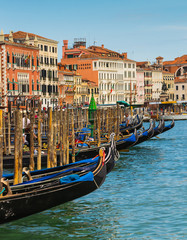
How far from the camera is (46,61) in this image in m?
54.9

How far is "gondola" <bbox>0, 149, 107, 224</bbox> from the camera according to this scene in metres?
11.7

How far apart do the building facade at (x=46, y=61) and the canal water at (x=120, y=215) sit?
34.1 meters

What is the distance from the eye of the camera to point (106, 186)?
17219mm

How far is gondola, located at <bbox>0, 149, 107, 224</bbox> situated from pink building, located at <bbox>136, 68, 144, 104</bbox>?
76.0 meters

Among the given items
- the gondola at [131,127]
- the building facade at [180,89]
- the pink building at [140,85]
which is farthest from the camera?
the building facade at [180,89]

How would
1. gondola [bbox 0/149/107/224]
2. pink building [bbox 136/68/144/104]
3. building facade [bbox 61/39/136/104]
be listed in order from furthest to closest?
pink building [bbox 136/68/144/104], building facade [bbox 61/39/136/104], gondola [bbox 0/149/107/224]

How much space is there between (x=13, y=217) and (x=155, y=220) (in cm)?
303

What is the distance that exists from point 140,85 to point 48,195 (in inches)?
3109

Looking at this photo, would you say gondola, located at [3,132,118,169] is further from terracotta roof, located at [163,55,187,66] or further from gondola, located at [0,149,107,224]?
terracotta roof, located at [163,55,187,66]

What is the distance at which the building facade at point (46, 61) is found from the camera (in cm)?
5203

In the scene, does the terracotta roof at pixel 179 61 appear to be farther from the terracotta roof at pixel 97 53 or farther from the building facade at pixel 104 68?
the terracotta roof at pixel 97 53

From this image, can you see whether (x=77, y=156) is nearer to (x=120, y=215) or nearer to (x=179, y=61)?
(x=120, y=215)

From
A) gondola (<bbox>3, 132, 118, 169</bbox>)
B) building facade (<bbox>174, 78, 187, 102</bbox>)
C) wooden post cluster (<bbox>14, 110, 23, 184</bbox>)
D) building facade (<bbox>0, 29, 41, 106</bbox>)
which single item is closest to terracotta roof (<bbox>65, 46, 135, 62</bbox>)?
building facade (<bbox>174, 78, 187, 102</bbox>)

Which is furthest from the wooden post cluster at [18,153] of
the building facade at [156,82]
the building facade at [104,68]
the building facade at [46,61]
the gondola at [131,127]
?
the building facade at [156,82]
